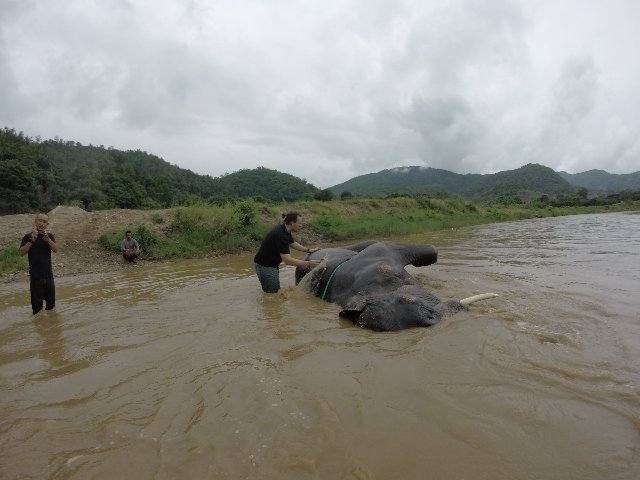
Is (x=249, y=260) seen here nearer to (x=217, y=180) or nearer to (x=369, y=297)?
(x=369, y=297)

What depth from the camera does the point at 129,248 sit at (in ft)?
40.8

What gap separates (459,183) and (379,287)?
15000cm

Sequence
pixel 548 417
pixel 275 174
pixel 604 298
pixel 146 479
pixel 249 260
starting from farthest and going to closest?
pixel 275 174, pixel 249 260, pixel 604 298, pixel 548 417, pixel 146 479

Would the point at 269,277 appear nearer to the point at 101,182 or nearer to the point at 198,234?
the point at 198,234

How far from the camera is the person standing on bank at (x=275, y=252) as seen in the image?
22.8ft

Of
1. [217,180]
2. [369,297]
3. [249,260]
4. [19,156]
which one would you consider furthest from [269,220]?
[217,180]

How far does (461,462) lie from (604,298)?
4.89 m

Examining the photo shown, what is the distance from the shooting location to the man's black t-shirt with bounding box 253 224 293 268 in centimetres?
706

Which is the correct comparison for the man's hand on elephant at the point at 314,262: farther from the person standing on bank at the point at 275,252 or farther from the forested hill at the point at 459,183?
the forested hill at the point at 459,183

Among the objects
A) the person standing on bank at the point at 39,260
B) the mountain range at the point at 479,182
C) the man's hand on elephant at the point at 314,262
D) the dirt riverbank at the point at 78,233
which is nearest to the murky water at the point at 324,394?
the person standing on bank at the point at 39,260

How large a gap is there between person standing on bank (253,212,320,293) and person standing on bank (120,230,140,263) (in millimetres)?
6869

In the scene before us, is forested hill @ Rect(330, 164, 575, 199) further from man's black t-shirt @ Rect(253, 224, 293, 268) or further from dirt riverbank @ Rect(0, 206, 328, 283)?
man's black t-shirt @ Rect(253, 224, 293, 268)

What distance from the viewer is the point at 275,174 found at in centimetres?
6612

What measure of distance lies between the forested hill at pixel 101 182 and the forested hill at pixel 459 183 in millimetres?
16931
